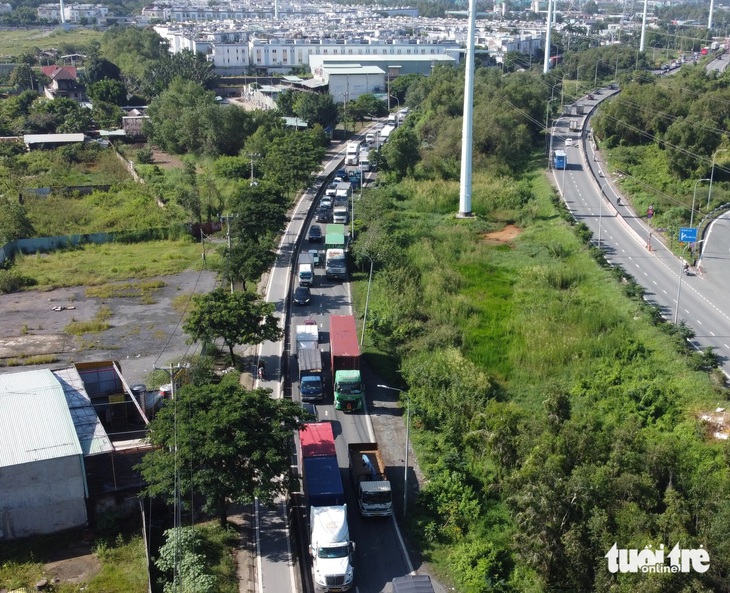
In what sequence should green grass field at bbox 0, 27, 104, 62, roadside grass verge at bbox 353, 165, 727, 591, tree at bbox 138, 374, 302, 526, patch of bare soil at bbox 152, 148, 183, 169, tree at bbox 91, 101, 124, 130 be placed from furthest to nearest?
green grass field at bbox 0, 27, 104, 62
tree at bbox 91, 101, 124, 130
patch of bare soil at bbox 152, 148, 183, 169
roadside grass verge at bbox 353, 165, 727, 591
tree at bbox 138, 374, 302, 526

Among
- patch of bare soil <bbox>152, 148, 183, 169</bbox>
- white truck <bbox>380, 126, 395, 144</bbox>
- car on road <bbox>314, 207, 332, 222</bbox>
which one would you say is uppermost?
white truck <bbox>380, 126, 395, 144</bbox>

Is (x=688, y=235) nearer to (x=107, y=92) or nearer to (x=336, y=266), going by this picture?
(x=336, y=266)

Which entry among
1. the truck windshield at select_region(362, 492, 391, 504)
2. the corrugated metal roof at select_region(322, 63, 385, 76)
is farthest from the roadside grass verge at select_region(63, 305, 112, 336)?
the corrugated metal roof at select_region(322, 63, 385, 76)

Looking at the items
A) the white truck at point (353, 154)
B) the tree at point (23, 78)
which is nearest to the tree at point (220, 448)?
the white truck at point (353, 154)

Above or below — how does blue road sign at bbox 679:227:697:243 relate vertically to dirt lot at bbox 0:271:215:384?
above

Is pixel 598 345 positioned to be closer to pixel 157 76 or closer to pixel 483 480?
pixel 483 480

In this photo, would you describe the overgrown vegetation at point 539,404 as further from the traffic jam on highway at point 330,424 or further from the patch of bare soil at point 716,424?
the traffic jam on highway at point 330,424

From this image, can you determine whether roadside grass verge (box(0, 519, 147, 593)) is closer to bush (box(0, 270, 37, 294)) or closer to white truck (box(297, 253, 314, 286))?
white truck (box(297, 253, 314, 286))
